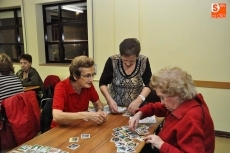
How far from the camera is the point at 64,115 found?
1.68 m

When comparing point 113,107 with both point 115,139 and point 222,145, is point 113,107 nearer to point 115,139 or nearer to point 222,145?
point 115,139

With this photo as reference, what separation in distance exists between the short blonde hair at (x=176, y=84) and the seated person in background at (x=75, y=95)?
2.18 feet

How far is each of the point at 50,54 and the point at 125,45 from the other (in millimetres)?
3593

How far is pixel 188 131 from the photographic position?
3.81 ft

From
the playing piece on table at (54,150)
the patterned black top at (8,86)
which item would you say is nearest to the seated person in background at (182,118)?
the playing piece on table at (54,150)

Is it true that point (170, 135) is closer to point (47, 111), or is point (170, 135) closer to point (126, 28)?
point (47, 111)

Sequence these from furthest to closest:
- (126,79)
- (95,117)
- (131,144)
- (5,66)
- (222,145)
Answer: (222,145) < (5,66) < (126,79) < (95,117) < (131,144)

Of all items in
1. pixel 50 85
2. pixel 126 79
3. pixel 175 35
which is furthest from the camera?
pixel 50 85

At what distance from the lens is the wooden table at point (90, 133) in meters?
1.36

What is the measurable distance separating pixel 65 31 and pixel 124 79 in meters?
3.15

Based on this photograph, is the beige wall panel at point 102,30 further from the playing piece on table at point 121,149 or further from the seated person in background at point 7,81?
the playing piece on table at point 121,149

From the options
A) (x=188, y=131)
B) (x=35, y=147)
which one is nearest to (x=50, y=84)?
(x=35, y=147)

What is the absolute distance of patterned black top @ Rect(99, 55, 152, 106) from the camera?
7.24 feet

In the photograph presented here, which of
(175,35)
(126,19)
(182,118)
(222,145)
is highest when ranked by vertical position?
(126,19)
